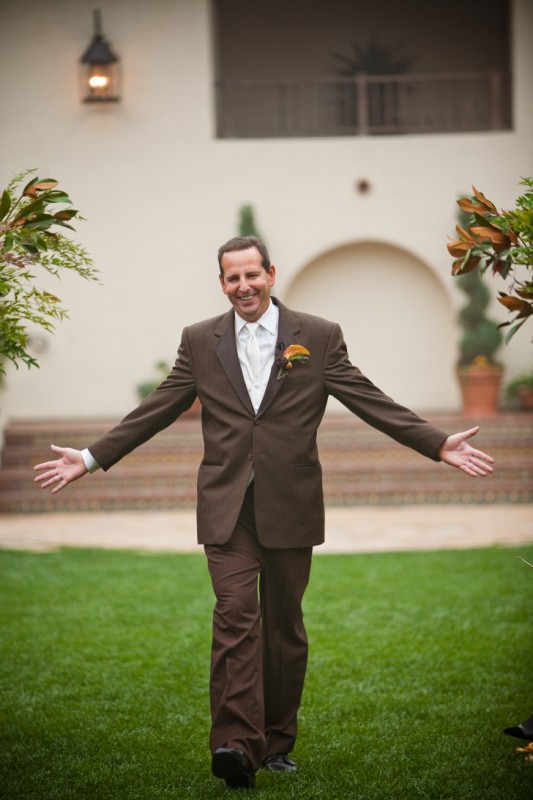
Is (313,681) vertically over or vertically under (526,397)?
under

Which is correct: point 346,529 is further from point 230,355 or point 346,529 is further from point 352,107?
point 352,107

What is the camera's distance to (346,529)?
1154cm

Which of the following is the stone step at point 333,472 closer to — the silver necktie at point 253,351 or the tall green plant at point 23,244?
the silver necktie at point 253,351

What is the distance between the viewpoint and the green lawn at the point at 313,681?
170 inches

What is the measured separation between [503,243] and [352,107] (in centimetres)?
1354

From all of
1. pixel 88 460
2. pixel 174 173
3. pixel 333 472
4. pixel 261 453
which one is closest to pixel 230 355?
pixel 261 453

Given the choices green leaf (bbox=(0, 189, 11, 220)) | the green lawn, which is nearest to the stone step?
the green lawn

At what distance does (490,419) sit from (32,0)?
8.62m

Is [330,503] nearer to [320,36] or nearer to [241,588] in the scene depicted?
[320,36]

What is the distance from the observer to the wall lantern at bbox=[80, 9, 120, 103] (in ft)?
49.6

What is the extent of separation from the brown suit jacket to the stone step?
8.83 meters

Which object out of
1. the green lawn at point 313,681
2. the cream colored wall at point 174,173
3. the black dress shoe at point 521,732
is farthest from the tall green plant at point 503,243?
the cream colored wall at point 174,173

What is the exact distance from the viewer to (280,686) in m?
4.42

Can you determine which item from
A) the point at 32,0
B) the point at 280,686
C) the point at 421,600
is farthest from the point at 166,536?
the point at 32,0
